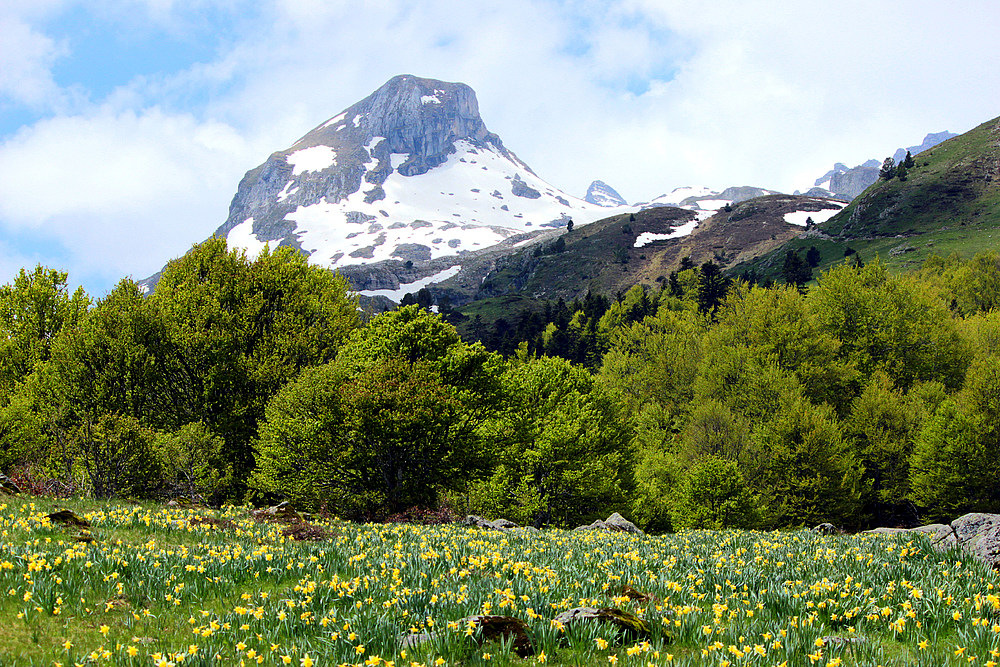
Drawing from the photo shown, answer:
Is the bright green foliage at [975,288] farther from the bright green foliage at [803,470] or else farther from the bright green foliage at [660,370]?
the bright green foliage at [803,470]

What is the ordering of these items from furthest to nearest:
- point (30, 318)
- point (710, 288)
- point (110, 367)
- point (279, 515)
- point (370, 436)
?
point (710, 288), point (30, 318), point (110, 367), point (370, 436), point (279, 515)

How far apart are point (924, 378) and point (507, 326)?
13376cm

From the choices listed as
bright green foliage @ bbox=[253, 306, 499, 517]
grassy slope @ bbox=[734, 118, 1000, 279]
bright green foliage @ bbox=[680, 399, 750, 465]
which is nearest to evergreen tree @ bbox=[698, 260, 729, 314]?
grassy slope @ bbox=[734, 118, 1000, 279]

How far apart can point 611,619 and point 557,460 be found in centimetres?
3781

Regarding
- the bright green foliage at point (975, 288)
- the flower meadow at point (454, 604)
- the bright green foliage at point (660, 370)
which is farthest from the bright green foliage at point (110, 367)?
the bright green foliage at point (975, 288)

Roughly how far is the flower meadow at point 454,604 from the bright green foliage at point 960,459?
143ft

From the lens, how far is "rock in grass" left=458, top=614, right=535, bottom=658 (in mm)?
5609

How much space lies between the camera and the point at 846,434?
5231cm

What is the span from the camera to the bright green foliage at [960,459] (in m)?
45.1

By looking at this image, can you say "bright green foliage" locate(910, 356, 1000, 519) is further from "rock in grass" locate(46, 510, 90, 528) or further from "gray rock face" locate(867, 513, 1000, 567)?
"rock in grass" locate(46, 510, 90, 528)

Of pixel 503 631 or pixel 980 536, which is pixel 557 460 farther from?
pixel 503 631

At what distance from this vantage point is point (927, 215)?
16350 cm

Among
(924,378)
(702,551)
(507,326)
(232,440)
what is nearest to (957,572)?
(702,551)

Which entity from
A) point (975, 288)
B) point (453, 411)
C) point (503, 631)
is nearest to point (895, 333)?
point (453, 411)
